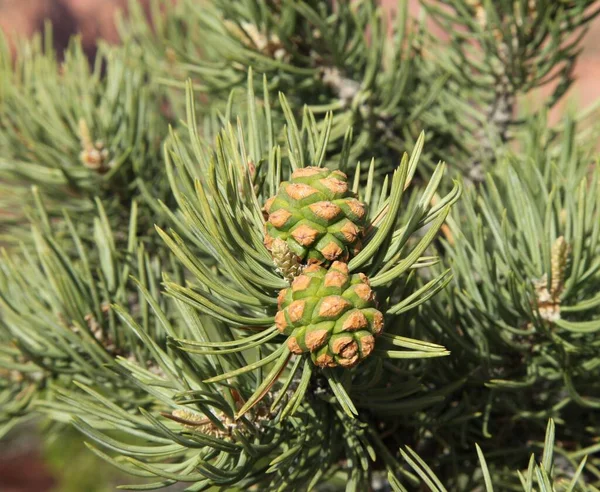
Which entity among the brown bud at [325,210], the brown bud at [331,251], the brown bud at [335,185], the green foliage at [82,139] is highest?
the green foliage at [82,139]


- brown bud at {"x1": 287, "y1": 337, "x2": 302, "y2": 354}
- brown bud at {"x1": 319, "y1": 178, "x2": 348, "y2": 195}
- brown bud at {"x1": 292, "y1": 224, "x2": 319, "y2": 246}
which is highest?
brown bud at {"x1": 319, "y1": 178, "x2": 348, "y2": 195}

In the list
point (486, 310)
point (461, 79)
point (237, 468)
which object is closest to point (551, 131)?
point (461, 79)

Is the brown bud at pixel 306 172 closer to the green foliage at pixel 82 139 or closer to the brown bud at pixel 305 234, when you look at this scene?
the brown bud at pixel 305 234

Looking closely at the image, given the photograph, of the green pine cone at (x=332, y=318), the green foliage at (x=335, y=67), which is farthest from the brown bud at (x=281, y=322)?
the green foliage at (x=335, y=67)

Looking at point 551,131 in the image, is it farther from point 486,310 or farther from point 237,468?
point 237,468

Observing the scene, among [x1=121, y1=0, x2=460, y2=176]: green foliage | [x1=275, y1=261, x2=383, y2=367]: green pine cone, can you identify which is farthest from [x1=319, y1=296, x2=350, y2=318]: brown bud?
[x1=121, y1=0, x2=460, y2=176]: green foliage

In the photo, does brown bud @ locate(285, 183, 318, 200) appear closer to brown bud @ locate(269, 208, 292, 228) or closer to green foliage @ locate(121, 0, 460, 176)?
brown bud @ locate(269, 208, 292, 228)

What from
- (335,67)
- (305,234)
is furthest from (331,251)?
(335,67)
